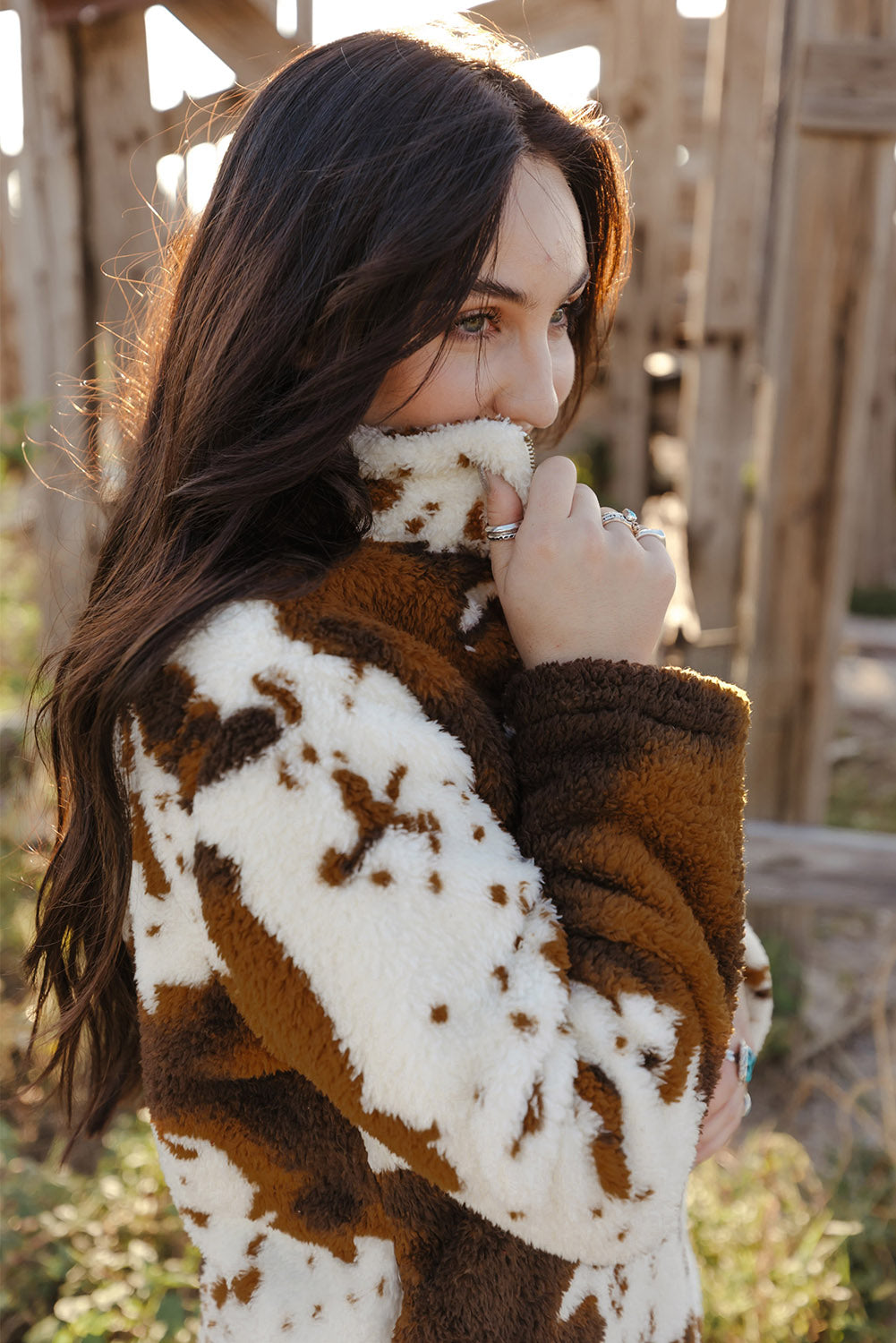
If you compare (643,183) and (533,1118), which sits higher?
(643,183)

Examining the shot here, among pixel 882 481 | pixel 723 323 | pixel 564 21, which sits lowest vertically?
pixel 882 481

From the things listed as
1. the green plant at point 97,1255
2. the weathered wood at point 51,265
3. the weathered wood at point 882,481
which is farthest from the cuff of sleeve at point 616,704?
the weathered wood at point 882,481

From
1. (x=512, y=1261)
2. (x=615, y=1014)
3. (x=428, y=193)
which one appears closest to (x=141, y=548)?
(x=428, y=193)

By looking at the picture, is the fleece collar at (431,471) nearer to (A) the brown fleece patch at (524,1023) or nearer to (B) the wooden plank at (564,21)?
(A) the brown fleece patch at (524,1023)

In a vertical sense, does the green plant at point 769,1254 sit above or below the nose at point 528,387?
below

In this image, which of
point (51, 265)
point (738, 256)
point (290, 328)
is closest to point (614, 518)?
point (290, 328)

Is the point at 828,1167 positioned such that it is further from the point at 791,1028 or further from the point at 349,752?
the point at 349,752

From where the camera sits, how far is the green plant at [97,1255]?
75.8 inches

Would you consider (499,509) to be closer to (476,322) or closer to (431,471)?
(431,471)

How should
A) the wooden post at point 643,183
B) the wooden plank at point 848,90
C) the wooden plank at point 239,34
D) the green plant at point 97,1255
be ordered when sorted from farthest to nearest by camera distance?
the wooden post at point 643,183
the wooden plank at point 848,90
the wooden plank at point 239,34
the green plant at point 97,1255

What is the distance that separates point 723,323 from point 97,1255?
136 inches

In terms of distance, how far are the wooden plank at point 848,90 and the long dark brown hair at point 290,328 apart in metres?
1.99

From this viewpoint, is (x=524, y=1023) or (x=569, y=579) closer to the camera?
(x=524, y=1023)

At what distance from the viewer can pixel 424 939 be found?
0.79 metres
